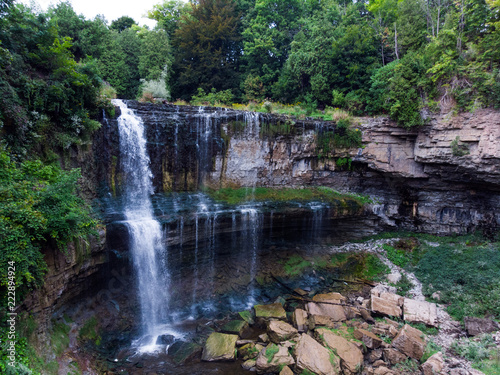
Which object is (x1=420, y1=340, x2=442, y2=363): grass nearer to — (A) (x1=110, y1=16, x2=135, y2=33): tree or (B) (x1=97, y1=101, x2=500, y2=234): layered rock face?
(B) (x1=97, y1=101, x2=500, y2=234): layered rock face

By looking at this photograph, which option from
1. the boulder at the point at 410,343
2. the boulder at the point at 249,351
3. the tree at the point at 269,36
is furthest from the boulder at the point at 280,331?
the tree at the point at 269,36

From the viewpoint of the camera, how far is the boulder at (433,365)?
23.8 feet

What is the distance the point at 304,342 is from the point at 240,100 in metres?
16.9

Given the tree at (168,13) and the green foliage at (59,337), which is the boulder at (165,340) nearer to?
the green foliage at (59,337)

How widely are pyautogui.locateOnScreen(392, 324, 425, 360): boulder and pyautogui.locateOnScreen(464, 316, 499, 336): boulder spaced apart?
1.81 meters

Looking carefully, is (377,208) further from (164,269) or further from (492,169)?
(164,269)

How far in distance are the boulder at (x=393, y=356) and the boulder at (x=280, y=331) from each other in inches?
109

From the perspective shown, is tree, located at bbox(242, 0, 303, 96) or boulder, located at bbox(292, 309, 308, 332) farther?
tree, located at bbox(242, 0, 303, 96)

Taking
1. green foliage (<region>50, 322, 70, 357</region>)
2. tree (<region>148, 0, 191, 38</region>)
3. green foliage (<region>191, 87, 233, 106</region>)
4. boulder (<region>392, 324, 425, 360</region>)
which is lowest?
boulder (<region>392, 324, 425, 360</region>)

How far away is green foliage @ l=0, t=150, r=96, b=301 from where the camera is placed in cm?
523

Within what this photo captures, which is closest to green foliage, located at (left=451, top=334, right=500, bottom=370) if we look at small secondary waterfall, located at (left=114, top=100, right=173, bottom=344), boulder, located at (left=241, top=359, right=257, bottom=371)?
boulder, located at (left=241, top=359, right=257, bottom=371)

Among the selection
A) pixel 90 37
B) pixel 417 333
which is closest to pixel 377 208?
pixel 417 333

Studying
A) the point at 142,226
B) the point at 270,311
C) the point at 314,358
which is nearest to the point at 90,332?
the point at 142,226

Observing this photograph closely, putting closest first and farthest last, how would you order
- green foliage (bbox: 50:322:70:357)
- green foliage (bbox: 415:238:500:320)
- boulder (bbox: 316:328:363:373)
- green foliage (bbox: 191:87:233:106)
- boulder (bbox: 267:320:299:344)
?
1. green foliage (bbox: 50:322:70:357)
2. boulder (bbox: 316:328:363:373)
3. boulder (bbox: 267:320:299:344)
4. green foliage (bbox: 415:238:500:320)
5. green foliage (bbox: 191:87:233:106)
